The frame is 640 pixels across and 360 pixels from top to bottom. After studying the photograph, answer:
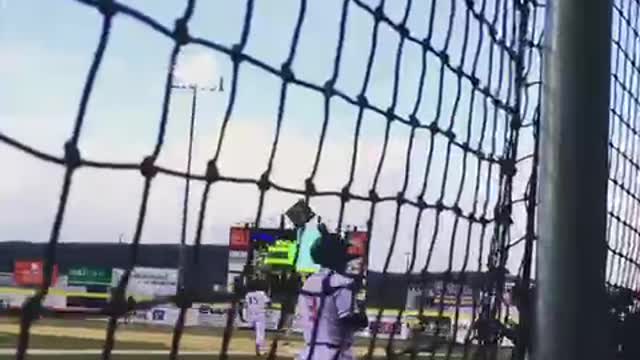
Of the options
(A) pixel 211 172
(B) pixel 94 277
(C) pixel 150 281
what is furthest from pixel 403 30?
(B) pixel 94 277

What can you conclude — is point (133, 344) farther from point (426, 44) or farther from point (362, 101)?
point (362, 101)

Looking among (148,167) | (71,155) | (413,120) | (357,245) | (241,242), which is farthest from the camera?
(241,242)

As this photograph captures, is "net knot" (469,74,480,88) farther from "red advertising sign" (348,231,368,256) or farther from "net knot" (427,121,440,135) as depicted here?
"red advertising sign" (348,231,368,256)

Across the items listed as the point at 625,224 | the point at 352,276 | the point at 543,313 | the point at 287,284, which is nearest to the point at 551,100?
the point at 543,313

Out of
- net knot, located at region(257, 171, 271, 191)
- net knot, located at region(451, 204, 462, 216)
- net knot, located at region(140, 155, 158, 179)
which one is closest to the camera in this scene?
net knot, located at region(140, 155, 158, 179)

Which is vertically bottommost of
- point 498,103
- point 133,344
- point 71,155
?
point 133,344

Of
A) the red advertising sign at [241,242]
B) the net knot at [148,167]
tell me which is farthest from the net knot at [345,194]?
the red advertising sign at [241,242]

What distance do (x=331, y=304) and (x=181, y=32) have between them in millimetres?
1279

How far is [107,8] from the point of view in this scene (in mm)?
1196

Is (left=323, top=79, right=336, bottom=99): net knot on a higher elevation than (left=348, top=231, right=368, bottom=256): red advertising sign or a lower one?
higher

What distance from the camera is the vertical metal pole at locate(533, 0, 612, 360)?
61.7 inches

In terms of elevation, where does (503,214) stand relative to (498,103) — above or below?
below

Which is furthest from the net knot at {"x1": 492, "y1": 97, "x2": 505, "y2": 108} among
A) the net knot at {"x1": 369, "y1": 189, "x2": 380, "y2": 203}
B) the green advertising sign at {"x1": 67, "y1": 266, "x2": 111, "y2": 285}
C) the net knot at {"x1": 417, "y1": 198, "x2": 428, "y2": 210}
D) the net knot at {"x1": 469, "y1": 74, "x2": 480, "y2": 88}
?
the green advertising sign at {"x1": 67, "y1": 266, "x2": 111, "y2": 285}

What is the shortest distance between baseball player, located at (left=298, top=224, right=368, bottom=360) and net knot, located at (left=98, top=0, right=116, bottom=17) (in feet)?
4.11
